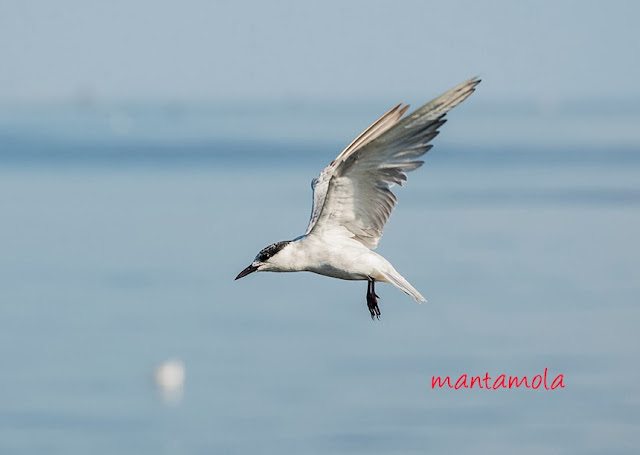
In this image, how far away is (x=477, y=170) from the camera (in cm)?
4516

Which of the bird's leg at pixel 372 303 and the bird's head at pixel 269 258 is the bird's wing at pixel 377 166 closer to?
the bird's head at pixel 269 258

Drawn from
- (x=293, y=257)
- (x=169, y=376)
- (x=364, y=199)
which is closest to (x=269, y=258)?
(x=293, y=257)

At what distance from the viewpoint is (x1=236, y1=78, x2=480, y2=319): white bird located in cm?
1168

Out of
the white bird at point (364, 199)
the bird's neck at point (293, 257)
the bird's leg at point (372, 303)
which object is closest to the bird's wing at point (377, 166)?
the white bird at point (364, 199)

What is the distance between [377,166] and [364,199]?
1.30ft

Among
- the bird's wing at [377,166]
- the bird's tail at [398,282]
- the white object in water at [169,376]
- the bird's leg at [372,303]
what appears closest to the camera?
the bird's wing at [377,166]

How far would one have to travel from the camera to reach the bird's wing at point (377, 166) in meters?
11.6

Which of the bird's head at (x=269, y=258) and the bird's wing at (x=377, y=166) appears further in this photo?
the bird's head at (x=269, y=258)

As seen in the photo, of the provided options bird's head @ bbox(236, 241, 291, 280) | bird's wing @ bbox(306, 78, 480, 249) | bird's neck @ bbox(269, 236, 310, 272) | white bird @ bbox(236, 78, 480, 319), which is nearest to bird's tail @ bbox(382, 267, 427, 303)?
white bird @ bbox(236, 78, 480, 319)

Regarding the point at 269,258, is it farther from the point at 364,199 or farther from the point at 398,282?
the point at 398,282

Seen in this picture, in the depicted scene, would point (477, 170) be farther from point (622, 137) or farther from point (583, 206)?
point (622, 137)

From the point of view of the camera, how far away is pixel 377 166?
11.9 m

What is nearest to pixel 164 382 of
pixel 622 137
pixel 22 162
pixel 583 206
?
pixel 583 206

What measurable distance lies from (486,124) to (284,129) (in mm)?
14342
